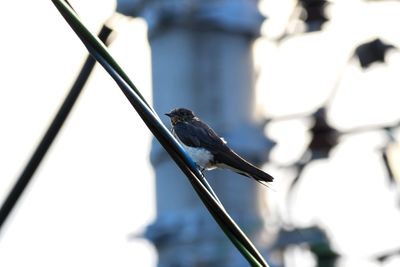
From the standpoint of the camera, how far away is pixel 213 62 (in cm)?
1909

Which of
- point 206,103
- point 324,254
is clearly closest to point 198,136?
point 324,254

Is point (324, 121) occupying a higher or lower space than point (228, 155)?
lower

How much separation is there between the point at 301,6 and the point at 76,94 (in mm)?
12731

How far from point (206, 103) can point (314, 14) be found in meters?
1.73

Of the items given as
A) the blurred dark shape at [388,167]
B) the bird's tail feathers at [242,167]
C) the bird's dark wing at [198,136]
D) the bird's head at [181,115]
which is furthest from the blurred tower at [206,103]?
the bird's tail feathers at [242,167]

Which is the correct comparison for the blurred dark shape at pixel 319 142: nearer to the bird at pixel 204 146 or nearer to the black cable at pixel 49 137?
the bird at pixel 204 146

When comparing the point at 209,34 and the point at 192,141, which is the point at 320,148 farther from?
the point at 192,141

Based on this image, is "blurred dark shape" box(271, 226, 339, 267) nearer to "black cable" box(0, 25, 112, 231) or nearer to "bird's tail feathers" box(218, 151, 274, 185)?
"bird's tail feathers" box(218, 151, 274, 185)

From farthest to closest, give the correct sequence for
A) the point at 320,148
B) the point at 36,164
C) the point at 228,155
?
1. the point at 320,148
2. the point at 228,155
3. the point at 36,164

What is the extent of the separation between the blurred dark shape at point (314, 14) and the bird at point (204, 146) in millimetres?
7891

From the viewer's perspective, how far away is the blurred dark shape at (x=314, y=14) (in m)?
17.9

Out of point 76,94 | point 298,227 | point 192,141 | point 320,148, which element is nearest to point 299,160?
point 320,148

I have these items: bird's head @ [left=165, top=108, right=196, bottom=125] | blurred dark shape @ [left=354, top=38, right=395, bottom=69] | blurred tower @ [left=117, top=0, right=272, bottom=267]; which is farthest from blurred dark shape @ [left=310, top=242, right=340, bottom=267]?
bird's head @ [left=165, top=108, right=196, bottom=125]

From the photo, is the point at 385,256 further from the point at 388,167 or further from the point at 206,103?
the point at 206,103
